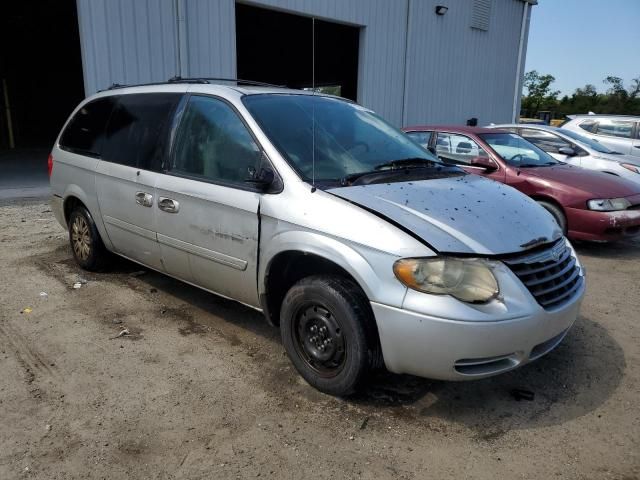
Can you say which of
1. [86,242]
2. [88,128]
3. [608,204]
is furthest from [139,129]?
[608,204]

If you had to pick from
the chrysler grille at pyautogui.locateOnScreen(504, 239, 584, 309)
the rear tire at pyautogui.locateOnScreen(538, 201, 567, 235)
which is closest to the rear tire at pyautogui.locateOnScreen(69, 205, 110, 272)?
the chrysler grille at pyautogui.locateOnScreen(504, 239, 584, 309)

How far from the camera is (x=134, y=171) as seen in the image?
4.19 meters

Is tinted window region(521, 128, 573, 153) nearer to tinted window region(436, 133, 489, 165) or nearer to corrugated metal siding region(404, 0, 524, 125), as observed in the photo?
tinted window region(436, 133, 489, 165)

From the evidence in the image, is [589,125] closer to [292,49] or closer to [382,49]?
[382,49]

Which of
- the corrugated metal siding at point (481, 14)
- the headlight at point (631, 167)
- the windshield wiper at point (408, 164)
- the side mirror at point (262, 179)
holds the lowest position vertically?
the headlight at point (631, 167)

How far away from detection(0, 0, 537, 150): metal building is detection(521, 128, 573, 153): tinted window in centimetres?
434

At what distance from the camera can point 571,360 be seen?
3.53 metres

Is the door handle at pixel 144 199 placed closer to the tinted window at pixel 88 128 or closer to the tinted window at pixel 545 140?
the tinted window at pixel 88 128

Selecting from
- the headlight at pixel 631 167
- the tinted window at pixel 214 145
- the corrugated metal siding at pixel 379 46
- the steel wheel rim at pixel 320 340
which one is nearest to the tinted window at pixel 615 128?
the headlight at pixel 631 167

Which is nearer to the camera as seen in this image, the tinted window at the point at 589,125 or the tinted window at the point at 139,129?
the tinted window at the point at 139,129

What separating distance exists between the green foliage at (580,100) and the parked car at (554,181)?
43.3 metres

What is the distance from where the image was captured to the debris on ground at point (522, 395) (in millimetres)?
3032

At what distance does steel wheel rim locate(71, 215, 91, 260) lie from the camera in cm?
501

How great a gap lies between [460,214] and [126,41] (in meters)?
7.98
